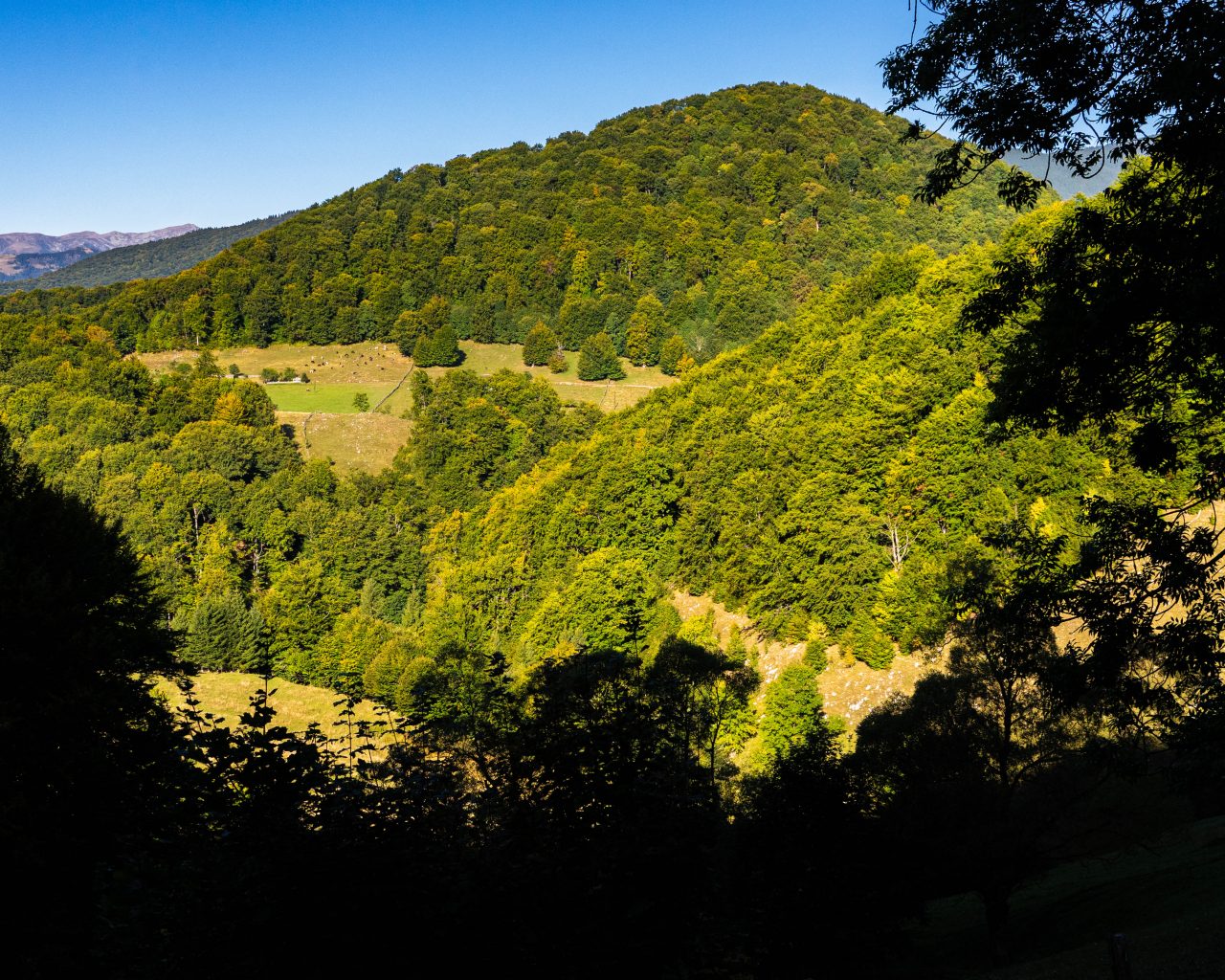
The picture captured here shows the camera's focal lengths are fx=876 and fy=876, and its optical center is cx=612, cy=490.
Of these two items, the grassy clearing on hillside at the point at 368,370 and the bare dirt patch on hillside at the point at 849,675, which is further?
the grassy clearing on hillside at the point at 368,370

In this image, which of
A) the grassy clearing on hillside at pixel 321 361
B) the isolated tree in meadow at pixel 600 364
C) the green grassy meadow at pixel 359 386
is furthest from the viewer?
the grassy clearing on hillside at pixel 321 361

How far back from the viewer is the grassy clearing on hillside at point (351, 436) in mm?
114312

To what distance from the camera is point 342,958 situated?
8.49m

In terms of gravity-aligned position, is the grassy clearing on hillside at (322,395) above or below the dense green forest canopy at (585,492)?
above

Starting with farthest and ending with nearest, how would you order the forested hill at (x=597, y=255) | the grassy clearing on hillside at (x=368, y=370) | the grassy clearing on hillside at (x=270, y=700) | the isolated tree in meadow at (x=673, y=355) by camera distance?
the forested hill at (x=597, y=255), the isolated tree in meadow at (x=673, y=355), the grassy clearing on hillside at (x=368, y=370), the grassy clearing on hillside at (x=270, y=700)

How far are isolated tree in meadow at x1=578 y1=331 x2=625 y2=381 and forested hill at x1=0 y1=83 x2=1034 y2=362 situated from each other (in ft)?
27.1

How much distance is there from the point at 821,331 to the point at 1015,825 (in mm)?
66068

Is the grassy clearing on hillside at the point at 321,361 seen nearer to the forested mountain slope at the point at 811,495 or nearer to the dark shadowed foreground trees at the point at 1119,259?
the forested mountain slope at the point at 811,495

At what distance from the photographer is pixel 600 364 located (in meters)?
136

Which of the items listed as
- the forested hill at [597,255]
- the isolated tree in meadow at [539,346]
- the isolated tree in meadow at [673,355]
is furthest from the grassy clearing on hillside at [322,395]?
the isolated tree in meadow at [673,355]

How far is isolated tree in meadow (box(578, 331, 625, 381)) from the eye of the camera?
136500 mm

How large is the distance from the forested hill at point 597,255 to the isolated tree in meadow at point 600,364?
825 centimetres

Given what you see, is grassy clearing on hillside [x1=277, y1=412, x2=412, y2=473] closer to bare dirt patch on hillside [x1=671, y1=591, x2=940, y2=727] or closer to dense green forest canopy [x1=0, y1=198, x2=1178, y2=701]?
dense green forest canopy [x1=0, y1=198, x2=1178, y2=701]

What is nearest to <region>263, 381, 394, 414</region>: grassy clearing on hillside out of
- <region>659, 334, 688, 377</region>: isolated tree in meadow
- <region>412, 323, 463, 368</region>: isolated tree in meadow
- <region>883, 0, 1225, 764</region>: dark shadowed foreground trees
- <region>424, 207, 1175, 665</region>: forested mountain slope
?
<region>412, 323, 463, 368</region>: isolated tree in meadow
